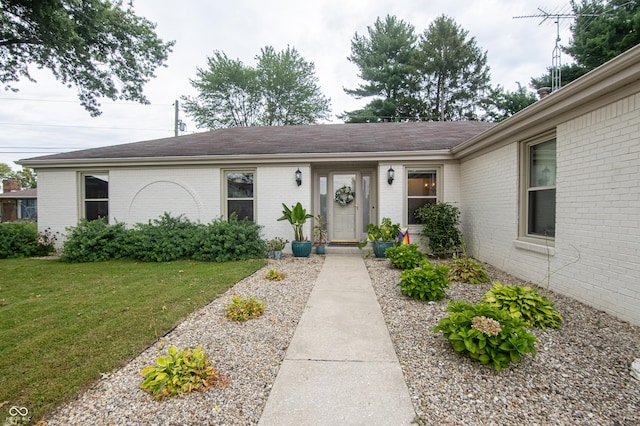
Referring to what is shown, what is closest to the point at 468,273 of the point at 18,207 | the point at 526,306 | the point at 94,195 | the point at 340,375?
the point at 526,306

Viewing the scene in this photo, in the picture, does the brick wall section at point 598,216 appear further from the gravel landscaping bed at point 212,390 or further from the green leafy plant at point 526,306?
the gravel landscaping bed at point 212,390

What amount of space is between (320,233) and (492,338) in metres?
5.93

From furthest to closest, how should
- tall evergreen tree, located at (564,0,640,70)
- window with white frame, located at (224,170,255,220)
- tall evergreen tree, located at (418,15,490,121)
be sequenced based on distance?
1. tall evergreen tree, located at (418,15,490,121)
2. tall evergreen tree, located at (564,0,640,70)
3. window with white frame, located at (224,170,255,220)

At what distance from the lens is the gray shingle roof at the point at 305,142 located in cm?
752

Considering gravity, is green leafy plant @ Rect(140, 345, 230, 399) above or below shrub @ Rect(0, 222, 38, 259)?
below

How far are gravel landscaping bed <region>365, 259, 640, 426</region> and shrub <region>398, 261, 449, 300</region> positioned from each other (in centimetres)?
66

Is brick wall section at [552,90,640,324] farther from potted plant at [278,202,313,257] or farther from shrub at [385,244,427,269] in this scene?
potted plant at [278,202,313,257]

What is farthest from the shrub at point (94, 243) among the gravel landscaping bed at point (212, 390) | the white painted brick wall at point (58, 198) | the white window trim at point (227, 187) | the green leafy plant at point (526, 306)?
the green leafy plant at point (526, 306)

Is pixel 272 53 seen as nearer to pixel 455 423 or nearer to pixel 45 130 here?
pixel 45 130

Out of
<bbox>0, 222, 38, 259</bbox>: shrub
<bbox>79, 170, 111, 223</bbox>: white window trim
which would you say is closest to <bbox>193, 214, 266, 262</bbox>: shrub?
<bbox>79, 170, 111, 223</bbox>: white window trim

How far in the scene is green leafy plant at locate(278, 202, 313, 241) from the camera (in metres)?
7.00

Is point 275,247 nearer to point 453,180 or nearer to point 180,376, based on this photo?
point 453,180

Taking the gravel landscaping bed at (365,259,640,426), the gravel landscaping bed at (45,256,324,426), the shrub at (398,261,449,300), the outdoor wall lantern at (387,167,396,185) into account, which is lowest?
the gravel landscaping bed at (45,256,324,426)

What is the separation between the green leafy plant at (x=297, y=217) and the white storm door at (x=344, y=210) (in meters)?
1.39
